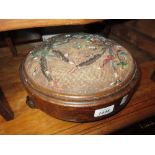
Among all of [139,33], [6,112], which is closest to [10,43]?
[6,112]

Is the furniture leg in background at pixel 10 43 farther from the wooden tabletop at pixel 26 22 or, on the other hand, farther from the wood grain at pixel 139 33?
the wood grain at pixel 139 33

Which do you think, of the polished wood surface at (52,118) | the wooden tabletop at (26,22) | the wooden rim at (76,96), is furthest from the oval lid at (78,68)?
the polished wood surface at (52,118)

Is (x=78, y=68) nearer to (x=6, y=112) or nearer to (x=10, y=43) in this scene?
(x=6, y=112)

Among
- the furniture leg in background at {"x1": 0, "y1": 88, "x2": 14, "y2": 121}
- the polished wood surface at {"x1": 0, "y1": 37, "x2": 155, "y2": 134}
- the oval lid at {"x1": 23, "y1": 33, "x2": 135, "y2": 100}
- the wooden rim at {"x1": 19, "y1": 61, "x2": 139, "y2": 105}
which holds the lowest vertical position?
the polished wood surface at {"x1": 0, "y1": 37, "x2": 155, "y2": 134}

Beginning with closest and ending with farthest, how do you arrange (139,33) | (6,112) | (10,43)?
(6,112)
(10,43)
(139,33)

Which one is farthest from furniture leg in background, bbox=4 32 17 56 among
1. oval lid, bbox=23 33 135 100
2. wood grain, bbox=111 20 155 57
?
wood grain, bbox=111 20 155 57

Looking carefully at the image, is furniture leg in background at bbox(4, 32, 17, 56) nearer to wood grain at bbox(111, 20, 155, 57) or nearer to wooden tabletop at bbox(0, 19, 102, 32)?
wooden tabletop at bbox(0, 19, 102, 32)
